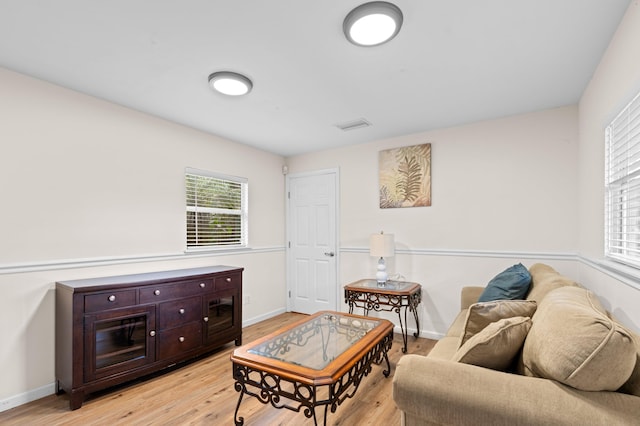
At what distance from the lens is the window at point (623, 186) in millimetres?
1607

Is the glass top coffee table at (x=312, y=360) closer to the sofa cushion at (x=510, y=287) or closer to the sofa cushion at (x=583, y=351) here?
the sofa cushion at (x=510, y=287)

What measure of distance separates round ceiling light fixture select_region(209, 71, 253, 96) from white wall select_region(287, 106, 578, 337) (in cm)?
201

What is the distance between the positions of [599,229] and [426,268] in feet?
5.45

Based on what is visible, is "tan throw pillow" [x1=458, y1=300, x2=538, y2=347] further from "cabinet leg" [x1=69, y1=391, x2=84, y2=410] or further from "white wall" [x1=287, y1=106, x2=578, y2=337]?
"cabinet leg" [x1=69, y1=391, x2=84, y2=410]

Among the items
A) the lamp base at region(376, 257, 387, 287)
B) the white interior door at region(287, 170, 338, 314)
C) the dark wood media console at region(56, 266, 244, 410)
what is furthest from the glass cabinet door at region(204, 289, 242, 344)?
the lamp base at region(376, 257, 387, 287)

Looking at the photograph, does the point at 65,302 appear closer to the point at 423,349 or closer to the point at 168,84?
the point at 168,84

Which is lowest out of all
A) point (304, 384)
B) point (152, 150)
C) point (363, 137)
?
point (304, 384)

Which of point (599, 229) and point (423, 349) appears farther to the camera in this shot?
point (423, 349)

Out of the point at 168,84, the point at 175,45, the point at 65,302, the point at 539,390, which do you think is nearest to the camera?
the point at 539,390

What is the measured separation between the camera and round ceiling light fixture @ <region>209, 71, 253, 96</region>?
2.29m

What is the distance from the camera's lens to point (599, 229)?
2158 millimetres

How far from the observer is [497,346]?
1.26m

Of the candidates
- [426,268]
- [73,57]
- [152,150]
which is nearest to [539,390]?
[426,268]

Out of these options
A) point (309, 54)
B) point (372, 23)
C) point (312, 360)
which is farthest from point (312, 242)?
point (372, 23)
